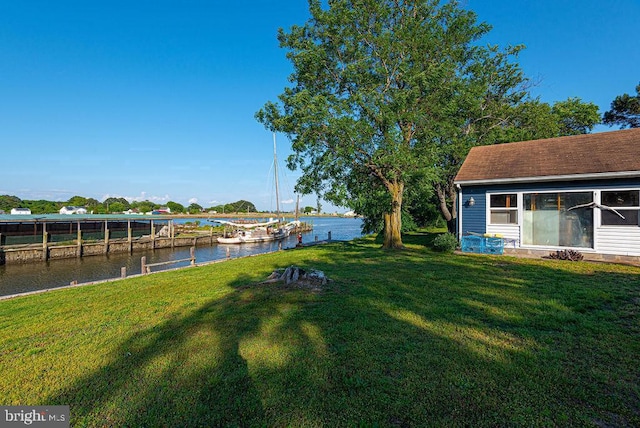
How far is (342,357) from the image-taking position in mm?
3707

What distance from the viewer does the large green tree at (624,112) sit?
1003 inches

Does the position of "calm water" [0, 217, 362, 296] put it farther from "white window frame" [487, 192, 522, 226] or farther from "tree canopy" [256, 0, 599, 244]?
"white window frame" [487, 192, 522, 226]

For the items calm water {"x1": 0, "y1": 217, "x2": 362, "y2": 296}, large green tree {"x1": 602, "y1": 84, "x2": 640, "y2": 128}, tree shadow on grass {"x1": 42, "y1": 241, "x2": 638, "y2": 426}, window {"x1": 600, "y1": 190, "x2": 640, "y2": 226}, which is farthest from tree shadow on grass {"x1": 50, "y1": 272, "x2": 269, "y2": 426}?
large green tree {"x1": 602, "y1": 84, "x2": 640, "y2": 128}

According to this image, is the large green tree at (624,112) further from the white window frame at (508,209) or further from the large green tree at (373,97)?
the white window frame at (508,209)

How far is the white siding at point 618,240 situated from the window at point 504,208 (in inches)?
99.7

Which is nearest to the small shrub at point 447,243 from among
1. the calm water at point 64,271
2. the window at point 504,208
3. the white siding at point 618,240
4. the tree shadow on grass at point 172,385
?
the window at point 504,208

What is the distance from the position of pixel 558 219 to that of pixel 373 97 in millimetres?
8576

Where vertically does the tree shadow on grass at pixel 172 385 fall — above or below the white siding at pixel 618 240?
below

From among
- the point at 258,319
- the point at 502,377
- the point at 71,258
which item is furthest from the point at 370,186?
the point at 71,258

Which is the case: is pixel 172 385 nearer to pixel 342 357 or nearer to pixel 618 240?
pixel 342 357

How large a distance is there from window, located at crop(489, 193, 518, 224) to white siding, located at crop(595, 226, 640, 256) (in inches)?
99.7

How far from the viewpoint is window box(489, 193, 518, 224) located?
12.1 metres

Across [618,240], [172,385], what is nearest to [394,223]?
[618,240]

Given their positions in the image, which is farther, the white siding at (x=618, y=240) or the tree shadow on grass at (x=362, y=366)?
the white siding at (x=618, y=240)
